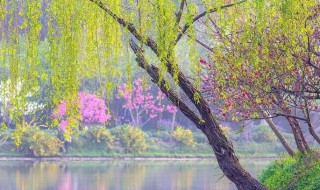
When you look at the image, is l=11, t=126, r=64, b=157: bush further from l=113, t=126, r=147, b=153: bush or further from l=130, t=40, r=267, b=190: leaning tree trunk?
l=130, t=40, r=267, b=190: leaning tree trunk

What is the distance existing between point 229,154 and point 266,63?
118 cm

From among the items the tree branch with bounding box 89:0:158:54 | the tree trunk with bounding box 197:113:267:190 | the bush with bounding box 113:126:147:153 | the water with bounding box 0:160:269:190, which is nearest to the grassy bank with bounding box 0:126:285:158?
the bush with bounding box 113:126:147:153

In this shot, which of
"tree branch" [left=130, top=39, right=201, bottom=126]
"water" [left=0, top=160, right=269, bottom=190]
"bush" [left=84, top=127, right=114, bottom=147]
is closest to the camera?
"tree branch" [left=130, top=39, right=201, bottom=126]

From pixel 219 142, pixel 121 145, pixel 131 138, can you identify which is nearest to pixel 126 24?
pixel 219 142

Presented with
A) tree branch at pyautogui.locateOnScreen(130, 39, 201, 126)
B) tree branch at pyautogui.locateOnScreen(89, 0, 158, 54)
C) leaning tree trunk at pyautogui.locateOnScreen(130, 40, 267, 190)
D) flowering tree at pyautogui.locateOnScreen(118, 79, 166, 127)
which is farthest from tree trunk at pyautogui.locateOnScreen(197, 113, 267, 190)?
flowering tree at pyautogui.locateOnScreen(118, 79, 166, 127)

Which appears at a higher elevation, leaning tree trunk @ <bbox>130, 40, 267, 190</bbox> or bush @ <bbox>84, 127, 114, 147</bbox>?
bush @ <bbox>84, 127, 114, 147</bbox>

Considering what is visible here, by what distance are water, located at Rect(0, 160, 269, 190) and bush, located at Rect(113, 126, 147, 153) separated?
2.18 metres

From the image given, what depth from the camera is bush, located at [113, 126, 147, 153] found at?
3089 cm

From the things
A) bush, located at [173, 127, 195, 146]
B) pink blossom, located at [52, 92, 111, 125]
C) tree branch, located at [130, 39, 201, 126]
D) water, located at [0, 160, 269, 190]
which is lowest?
water, located at [0, 160, 269, 190]

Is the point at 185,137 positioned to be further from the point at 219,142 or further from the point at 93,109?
the point at 219,142

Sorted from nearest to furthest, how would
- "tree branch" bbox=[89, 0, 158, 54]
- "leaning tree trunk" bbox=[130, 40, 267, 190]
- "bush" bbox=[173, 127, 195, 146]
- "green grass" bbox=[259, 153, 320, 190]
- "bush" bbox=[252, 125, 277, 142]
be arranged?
"tree branch" bbox=[89, 0, 158, 54] < "leaning tree trunk" bbox=[130, 40, 267, 190] < "green grass" bbox=[259, 153, 320, 190] < "bush" bbox=[173, 127, 195, 146] < "bush" bbox=[252, 125, 277, 142]

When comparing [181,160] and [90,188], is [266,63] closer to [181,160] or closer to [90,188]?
[90,188]

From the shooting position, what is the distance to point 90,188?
1828 centimetres

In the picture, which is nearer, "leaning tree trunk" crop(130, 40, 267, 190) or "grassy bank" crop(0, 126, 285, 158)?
"leaning tree trunk" crop(130, 40, 267, 190)
